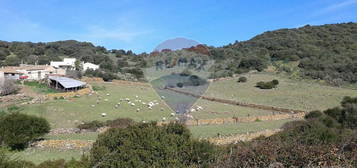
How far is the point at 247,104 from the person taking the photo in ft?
101

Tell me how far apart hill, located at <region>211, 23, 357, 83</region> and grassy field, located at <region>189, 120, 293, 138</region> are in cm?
1323

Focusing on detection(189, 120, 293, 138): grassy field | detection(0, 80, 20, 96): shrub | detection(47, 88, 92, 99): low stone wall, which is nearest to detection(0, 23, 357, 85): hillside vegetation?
detection(47, 88, 92, 99): low stone wall

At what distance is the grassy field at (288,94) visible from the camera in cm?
3097

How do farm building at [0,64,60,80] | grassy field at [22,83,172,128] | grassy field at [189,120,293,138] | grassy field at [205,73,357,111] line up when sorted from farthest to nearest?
farm building at [0,64,60,80]
grassy field at [205,73,357,111]
grassy field at [22,83,172,128]
grassy field at [189,120,293,138]

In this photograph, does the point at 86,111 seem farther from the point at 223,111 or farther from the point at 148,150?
the point at 148,150

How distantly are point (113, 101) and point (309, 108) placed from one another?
21021mm

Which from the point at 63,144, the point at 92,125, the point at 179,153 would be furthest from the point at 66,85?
the point at 179,153

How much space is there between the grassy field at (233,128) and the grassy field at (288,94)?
8.70 metres

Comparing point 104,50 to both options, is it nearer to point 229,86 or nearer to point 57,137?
point 229,86

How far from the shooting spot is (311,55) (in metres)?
58.8

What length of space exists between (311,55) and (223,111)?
133 feet

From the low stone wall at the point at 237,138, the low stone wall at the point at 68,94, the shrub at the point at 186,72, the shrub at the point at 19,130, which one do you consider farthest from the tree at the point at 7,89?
the shrub at the point at 186,72

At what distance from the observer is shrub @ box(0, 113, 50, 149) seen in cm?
1486

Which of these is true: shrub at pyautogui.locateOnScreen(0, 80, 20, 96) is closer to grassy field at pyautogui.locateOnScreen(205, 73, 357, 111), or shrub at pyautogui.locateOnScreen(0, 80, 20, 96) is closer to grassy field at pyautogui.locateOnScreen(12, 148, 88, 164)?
grassy field at pyautogui.locateOnScreen(12, 148, 88, 164)
